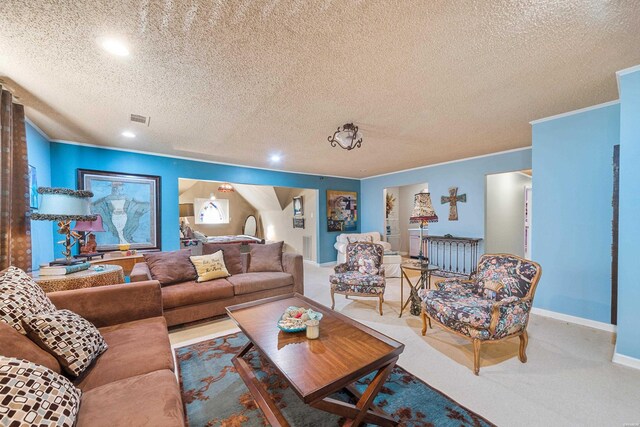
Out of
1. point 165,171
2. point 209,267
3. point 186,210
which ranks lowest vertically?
point 209,267

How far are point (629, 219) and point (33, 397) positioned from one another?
12.6ft

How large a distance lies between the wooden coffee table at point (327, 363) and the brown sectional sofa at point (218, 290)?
3.78 ft

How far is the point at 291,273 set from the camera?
3674mm

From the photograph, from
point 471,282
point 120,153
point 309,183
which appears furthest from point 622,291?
point 120,153

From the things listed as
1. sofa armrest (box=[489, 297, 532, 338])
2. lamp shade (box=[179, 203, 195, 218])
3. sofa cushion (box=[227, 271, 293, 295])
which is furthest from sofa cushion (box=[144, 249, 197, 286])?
lamp shade (box=[179, 203, 195, 218])

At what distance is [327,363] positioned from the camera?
55.5 inches

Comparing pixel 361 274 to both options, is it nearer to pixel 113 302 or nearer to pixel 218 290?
pixel 218 290

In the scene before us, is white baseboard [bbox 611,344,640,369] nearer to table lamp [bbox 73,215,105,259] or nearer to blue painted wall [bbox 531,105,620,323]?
blue painted wall [bbox 531,105,620,323]

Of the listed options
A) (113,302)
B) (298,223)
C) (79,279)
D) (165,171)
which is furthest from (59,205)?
(298,223)

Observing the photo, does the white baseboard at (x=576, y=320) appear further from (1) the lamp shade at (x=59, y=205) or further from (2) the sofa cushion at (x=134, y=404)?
(1) the lamp shade at (x=59, y=205)

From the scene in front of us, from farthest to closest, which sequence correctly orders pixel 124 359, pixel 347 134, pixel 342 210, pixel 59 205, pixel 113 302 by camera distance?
1. pixel 342 210
2. pixel 347 134
3. pixel 59 205
4. pixel 113 302
5. pixel 124 359

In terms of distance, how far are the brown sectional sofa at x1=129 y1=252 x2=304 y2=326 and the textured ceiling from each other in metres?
1.86

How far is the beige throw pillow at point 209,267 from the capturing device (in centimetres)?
317

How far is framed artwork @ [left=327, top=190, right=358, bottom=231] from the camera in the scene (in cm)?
679
